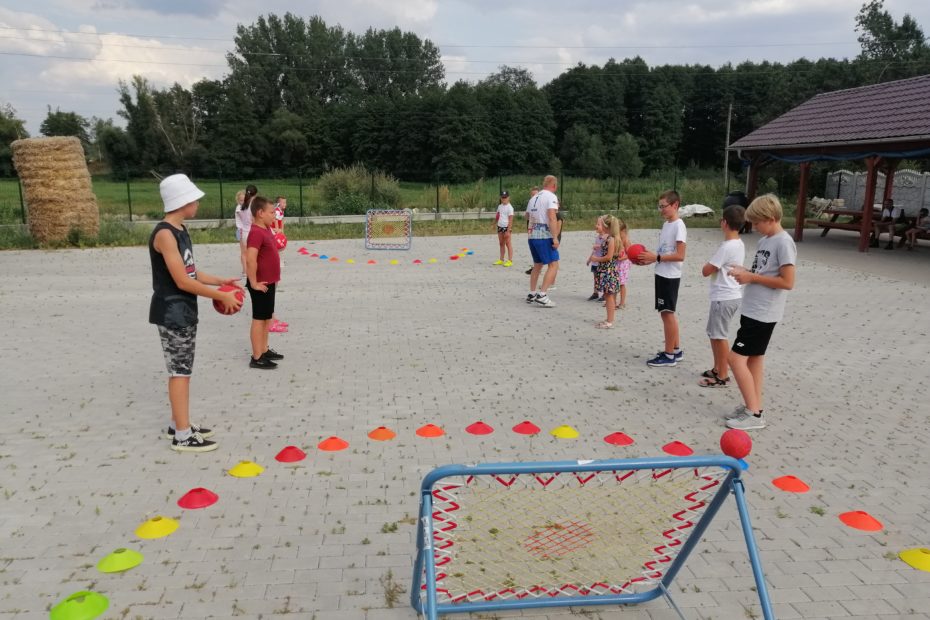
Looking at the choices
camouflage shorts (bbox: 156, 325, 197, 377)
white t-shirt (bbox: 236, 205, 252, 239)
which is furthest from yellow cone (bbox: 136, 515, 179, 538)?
white t-shirt (bbox: 236, 205, 252, 239)

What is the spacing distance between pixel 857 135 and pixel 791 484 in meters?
15.8

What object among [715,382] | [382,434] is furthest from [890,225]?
[382,434]

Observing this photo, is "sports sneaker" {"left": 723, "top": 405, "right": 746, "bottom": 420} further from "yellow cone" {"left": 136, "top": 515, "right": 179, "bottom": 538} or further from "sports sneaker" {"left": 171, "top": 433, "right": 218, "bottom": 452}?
"yellow cone" {"left": 136, "top": 515, "right": 179, "bottom": 538}

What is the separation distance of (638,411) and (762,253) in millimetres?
1614

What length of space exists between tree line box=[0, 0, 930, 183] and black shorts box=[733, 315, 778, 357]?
1802 inches

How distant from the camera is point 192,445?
489 cm

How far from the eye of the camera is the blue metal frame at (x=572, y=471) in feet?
8.04

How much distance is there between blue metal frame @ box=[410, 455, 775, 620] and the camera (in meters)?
2.45

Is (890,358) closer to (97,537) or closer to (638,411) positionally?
(638,411)

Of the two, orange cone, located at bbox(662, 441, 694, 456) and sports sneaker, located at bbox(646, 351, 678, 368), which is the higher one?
sports sneaker, located at bbox(646, 351, 678, 368)

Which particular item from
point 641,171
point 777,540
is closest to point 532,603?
point 777,540

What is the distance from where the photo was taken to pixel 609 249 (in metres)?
8.71

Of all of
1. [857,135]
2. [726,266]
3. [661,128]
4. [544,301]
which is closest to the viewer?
[726,266]

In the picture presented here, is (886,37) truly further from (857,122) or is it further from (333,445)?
(333,445)
